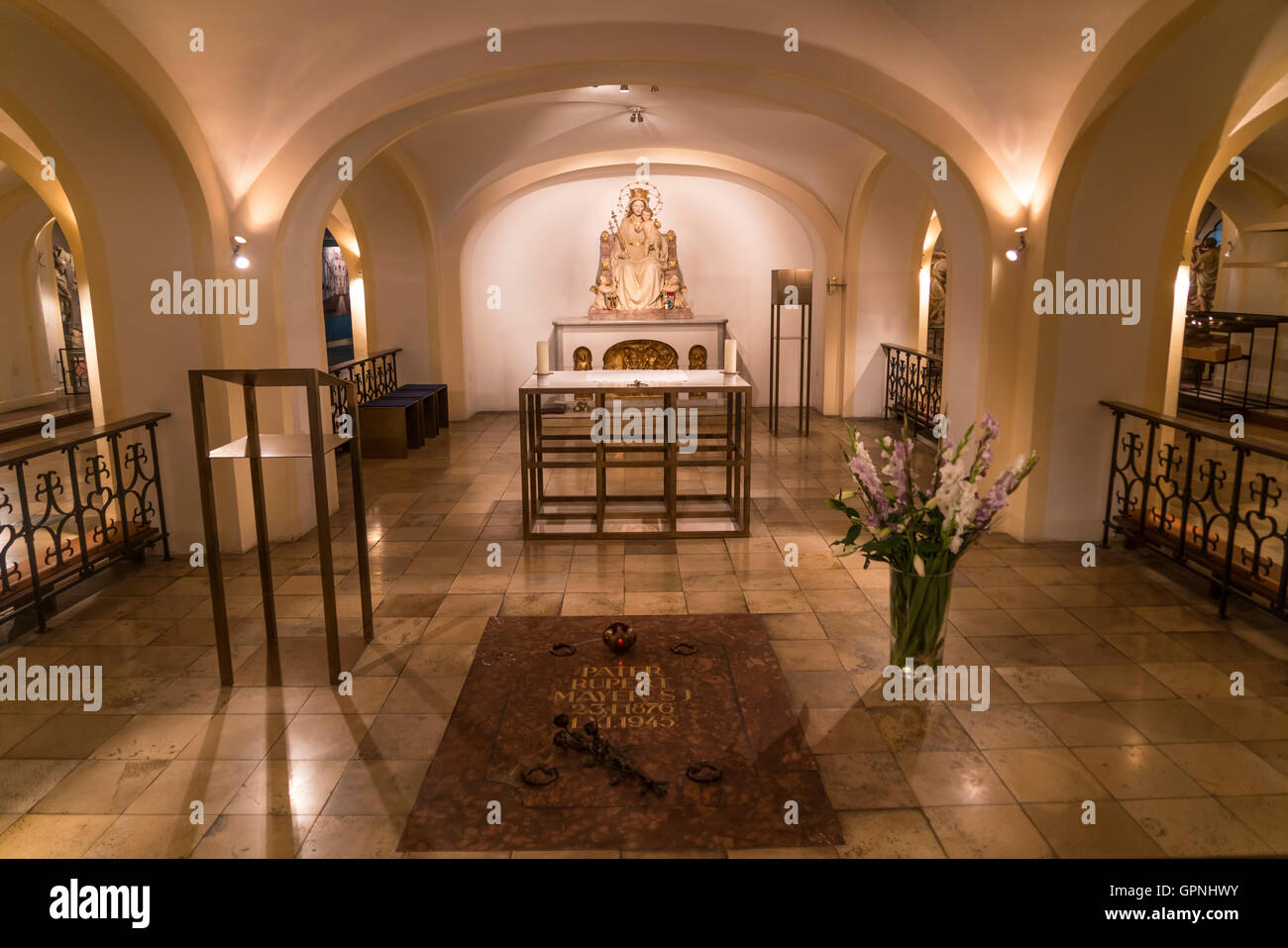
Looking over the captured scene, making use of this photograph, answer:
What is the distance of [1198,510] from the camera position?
6.72 metres

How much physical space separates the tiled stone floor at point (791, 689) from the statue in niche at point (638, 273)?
23.9 feet

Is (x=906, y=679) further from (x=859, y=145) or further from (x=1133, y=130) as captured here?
(x=859, y=145)

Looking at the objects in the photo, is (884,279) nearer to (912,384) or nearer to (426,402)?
(912,384)

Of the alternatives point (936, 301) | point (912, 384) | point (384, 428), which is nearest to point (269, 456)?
point (384, 428)

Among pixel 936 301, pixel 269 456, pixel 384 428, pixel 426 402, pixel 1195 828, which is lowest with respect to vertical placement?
pixel 1195 828

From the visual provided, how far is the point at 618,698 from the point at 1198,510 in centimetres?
489

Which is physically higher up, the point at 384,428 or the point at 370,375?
the point at 370,375

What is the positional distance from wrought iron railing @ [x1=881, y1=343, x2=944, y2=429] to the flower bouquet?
6.80 metres

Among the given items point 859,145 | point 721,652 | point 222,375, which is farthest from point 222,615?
point 859,145

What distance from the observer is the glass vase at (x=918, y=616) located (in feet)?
15.0

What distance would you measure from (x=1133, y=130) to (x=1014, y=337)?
1681 mm

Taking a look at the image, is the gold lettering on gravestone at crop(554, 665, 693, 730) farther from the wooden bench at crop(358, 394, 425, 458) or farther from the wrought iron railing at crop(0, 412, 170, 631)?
the wooden bench at crop(358, 394, 425, 458)

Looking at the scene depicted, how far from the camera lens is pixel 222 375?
4613 mm
